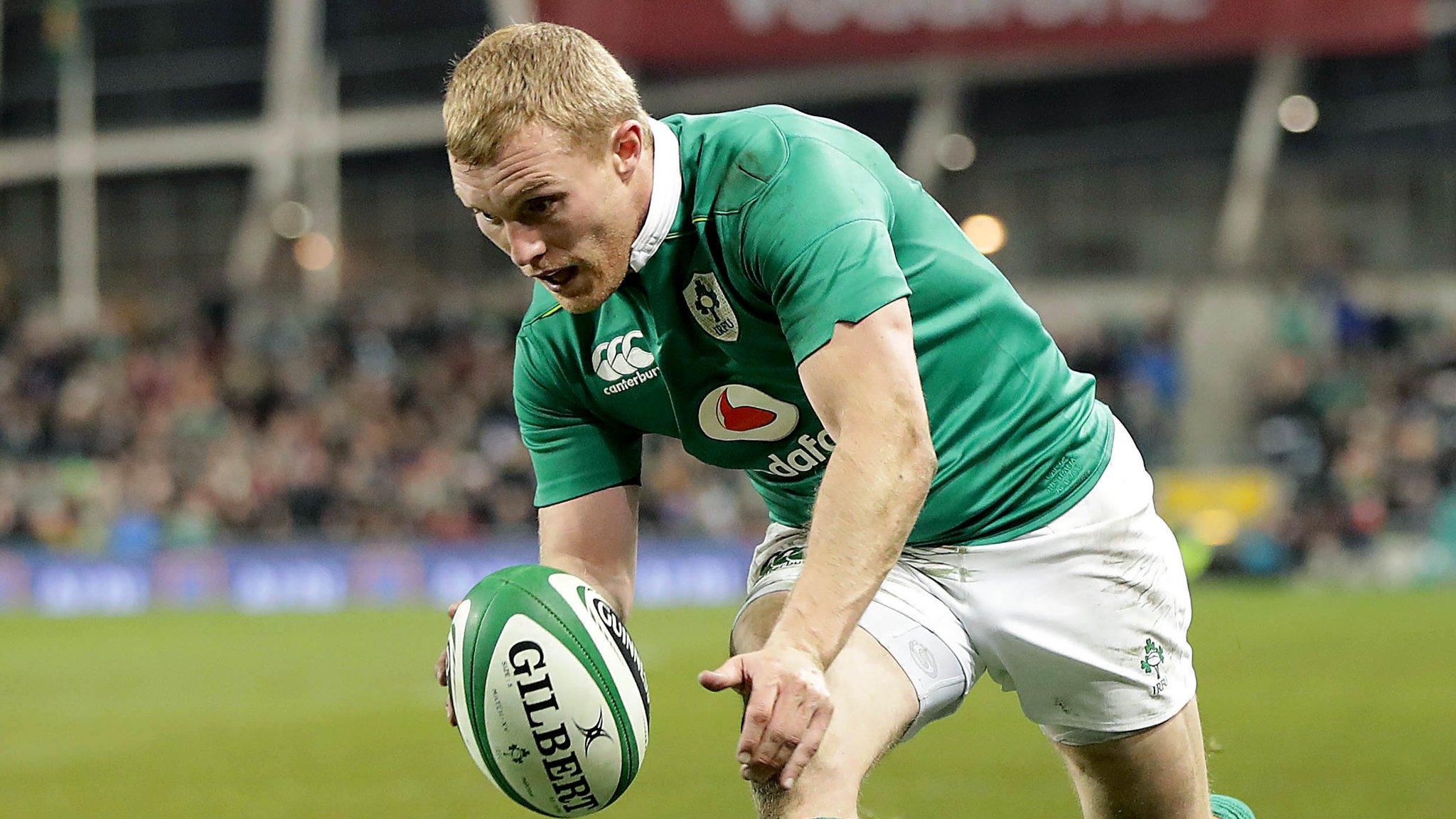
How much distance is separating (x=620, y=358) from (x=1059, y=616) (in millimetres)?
985

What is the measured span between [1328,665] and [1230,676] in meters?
0.75

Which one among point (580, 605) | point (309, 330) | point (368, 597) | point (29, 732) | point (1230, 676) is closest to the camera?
point (580, 605)

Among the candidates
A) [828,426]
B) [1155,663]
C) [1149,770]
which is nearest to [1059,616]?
[1155,663]

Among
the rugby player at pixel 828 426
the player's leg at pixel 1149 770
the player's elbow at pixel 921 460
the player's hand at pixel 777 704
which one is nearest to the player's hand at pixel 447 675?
the rugby player at pixel 828 426

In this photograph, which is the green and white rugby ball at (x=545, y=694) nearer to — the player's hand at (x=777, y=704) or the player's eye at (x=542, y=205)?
the player's hand at (x=777, y=704)

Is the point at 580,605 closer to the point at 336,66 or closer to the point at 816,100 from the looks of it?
the point at 816,100

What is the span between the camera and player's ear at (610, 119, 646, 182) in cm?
308

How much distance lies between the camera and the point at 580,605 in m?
3.28

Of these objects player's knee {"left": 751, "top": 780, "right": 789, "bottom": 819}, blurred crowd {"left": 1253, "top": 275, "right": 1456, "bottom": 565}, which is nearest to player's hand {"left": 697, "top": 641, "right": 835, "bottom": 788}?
player's knee {"left": 751, "top": 780, "right": 789, "bottom": 819}

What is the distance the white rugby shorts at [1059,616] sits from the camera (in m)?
3.42

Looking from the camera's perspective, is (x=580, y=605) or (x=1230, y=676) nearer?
(x=580, y=605)

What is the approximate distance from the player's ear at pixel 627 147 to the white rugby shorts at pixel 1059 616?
90 centimetres

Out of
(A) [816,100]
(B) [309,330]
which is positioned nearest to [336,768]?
(B) [309,330]

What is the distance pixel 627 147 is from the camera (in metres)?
3.12
